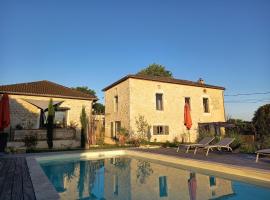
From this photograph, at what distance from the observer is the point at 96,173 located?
36.3 feet

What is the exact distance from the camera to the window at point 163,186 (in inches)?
290

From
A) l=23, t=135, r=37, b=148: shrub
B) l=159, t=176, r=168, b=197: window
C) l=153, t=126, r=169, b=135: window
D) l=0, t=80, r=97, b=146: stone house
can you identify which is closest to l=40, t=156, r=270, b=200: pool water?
l=159, t=176, r=168, b=197: window

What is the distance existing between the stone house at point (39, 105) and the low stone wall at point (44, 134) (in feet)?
0.33

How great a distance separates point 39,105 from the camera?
20547 mm

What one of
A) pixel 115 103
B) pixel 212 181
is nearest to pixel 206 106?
pixel 115 103

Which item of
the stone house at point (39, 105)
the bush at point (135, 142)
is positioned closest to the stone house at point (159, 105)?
the bush at point (135, 142)

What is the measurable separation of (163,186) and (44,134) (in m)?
16.1

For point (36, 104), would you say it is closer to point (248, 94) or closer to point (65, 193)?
point (65, 193)

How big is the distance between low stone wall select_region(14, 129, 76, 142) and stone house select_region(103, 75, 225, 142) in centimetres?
684

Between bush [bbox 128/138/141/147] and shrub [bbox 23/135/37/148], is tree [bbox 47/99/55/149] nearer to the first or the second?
shrub [bbox 23/135/37/148]

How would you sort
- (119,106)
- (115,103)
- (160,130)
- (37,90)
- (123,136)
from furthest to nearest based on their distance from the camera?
(115,103), (119,106), (160,130), (123,136), (37,90)

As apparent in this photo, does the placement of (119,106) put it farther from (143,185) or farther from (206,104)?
(143,185)

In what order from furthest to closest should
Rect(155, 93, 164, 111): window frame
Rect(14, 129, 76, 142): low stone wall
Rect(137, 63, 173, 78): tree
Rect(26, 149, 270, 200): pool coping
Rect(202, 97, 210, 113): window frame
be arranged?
Rect(137, 63, 173, 78): tree → Rect(202, 97, 210, 113): window frame → Rect(155, 93, 164, 111): window frame → Rect(14, 129, 76, 142): low stone wall → Rect(26, 149, 270, 200): pool coping

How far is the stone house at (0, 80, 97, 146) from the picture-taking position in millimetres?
20750
